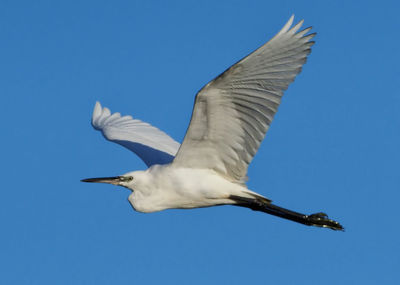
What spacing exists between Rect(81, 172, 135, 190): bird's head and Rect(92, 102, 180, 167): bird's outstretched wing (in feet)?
3.81

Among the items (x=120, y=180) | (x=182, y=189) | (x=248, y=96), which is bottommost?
(x=182, y=189)

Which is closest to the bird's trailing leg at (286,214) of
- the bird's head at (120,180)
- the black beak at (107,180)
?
the bird's head at (120,180)

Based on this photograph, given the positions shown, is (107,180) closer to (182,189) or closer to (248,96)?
(182,189)

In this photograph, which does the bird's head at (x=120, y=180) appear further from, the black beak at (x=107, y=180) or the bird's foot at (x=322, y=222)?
the bird's foot at (x=322, y=222)

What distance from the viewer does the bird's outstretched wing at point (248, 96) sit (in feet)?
24.8

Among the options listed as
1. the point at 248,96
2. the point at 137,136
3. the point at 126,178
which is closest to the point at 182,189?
the point at 126,178

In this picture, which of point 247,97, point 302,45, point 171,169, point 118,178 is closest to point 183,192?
point 171,169

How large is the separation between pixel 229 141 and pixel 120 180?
5.81 ft

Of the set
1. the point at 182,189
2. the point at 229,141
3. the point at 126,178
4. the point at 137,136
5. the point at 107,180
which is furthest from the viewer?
the point at 137,136

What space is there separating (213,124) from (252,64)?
0.98 m

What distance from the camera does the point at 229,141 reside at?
333 inches

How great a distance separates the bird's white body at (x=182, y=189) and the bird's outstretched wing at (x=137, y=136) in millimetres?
1428

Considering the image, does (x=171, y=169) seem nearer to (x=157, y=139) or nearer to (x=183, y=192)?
(x=183, y=192)

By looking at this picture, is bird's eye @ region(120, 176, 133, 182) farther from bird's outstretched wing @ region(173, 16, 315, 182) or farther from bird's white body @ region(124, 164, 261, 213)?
bird's outstretched wing @ region(173, 16, 315, 182)
